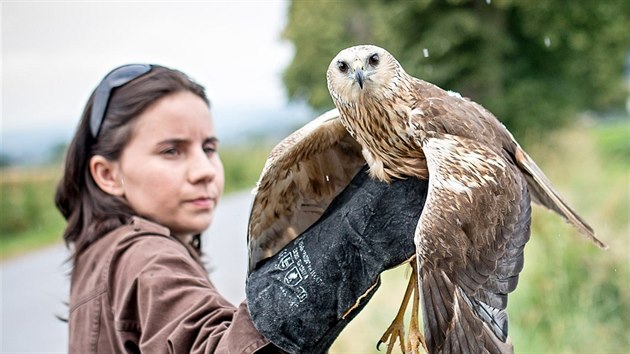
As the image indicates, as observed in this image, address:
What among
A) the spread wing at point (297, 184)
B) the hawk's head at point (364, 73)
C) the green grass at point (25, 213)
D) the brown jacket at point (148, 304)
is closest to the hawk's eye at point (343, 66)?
the hawk's head at point (364, 73)

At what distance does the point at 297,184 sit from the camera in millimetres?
2254

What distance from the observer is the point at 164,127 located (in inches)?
90.3

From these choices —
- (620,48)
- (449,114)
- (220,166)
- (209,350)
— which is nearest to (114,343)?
(209,350)

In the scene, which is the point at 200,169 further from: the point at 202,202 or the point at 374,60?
the point at 374,60

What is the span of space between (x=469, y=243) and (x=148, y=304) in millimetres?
830

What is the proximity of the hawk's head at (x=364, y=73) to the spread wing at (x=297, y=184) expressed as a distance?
12cm

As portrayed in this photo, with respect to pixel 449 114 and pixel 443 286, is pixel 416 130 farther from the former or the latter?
pixel 443 286

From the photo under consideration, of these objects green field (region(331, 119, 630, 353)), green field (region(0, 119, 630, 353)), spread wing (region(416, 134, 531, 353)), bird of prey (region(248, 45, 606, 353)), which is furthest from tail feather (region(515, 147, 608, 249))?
green field (region(0, 119, 630, 353))

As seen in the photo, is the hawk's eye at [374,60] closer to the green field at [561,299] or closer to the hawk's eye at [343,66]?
the hawk's eye at [343,66]

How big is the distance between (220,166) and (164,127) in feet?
0.75

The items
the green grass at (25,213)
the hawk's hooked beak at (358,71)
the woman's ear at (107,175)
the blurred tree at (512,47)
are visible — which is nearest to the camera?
the hawk's hooked beak at (358,71)

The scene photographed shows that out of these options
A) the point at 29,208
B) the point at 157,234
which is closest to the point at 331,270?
the point at 157,234

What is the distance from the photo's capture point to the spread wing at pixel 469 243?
5.72ft

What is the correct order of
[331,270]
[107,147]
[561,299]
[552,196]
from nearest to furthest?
[331,270]
[552,196]
[107,147]
[561,299]
